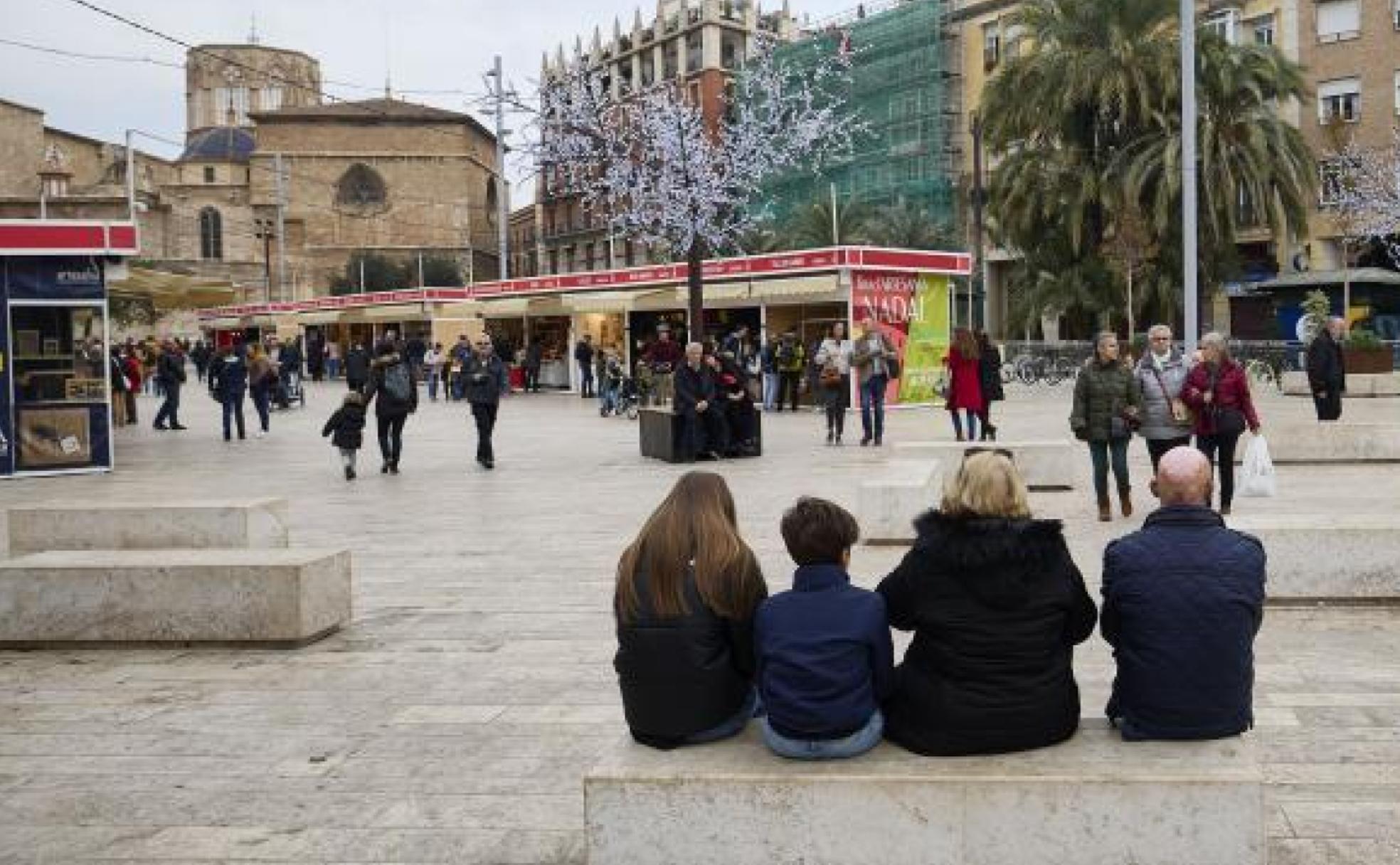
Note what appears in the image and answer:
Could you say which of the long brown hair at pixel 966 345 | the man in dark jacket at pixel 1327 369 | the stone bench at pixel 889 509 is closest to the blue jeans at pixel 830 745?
the stone bench at pixel 889 509

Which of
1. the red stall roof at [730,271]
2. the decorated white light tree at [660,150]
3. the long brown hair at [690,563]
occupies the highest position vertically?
the decorated white light tree at [660,150]

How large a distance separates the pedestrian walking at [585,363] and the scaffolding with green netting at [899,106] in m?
22.5

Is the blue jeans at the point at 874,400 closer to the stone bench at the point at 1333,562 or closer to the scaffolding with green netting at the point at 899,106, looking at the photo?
the stone bench at the point at 1333,562

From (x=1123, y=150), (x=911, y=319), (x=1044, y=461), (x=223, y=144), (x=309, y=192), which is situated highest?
(x=223, y=144)

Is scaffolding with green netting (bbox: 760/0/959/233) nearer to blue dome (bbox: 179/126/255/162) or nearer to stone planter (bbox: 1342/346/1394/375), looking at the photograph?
stone planter (bbox: 1342/346/1394/375)

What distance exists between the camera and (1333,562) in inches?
306

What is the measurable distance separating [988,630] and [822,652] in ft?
1.47

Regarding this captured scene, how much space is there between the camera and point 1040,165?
133ft

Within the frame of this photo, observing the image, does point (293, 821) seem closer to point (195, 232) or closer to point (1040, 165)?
point (1040, 165)

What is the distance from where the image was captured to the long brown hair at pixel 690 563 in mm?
3996

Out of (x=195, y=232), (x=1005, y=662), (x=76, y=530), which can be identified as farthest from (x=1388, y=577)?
(x=195, y=232)

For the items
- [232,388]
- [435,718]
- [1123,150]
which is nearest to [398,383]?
[232,388]

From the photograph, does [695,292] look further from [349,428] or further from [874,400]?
[349,428]

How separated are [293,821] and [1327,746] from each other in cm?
367
